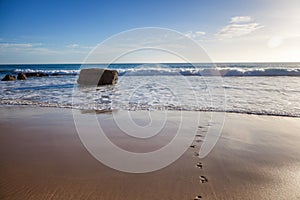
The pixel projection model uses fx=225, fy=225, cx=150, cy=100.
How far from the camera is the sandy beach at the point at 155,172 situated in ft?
8.57

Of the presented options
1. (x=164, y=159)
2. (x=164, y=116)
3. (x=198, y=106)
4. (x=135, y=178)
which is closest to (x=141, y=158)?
(x=164, y=159)

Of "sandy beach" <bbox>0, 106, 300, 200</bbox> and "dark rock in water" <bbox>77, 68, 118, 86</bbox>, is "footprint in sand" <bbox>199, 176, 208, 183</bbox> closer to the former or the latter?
"sandy beach" <bbox>0, 106, 300, 200</bbox>

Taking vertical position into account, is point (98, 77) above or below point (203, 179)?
above

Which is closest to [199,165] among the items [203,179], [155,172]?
[203,179]

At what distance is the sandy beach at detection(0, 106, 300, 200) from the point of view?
2613 mm

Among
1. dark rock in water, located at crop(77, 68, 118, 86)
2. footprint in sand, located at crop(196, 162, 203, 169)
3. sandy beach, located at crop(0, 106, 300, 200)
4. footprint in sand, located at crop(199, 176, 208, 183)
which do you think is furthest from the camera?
dark rock in water, located at crop(77, 68, 118, 86)

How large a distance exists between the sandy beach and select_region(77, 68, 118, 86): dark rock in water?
38.6ft

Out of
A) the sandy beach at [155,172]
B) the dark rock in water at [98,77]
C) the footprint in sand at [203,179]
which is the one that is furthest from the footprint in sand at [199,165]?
the dark rock in water at [98,77]

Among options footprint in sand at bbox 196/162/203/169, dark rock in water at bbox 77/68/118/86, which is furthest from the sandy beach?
dark rock in water at bbox 77/68/118/86

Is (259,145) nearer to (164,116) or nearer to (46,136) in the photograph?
(164,116)

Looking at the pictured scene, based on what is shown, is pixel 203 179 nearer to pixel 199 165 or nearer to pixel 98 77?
pixel 199 165

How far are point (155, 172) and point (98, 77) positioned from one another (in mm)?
15165

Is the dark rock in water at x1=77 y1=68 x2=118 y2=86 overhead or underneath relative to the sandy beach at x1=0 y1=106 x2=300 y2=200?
overhead

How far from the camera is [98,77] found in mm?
17469
